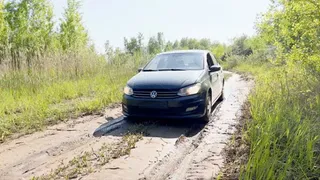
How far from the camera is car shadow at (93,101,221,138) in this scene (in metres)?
4.78

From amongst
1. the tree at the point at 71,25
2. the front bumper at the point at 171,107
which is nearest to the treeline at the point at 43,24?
the tree at the point at 71,25

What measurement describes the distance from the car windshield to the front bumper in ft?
3.88

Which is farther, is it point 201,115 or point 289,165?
point 201,115

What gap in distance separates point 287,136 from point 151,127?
2556mm

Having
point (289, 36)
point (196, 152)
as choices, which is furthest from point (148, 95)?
point (289, 36)

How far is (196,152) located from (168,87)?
1.56 m

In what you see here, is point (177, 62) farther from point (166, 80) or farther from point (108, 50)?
point (108, 50)

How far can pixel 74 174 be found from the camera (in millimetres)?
3129

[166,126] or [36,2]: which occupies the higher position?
[36,2]

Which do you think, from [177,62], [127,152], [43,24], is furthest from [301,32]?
[43,24]

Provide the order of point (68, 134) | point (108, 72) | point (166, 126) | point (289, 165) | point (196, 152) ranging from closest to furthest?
1. point (289, 165)
2. point (196, 152)
3. point (68, 134)
4. point (166, 126)
5. point (108, 72)

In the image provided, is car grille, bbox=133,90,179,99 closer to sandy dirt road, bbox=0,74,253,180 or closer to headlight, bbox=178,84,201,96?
headlight, bbox=178,84,201,96

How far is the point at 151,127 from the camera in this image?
16.8ft

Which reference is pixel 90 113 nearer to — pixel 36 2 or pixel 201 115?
pixel 201 115
